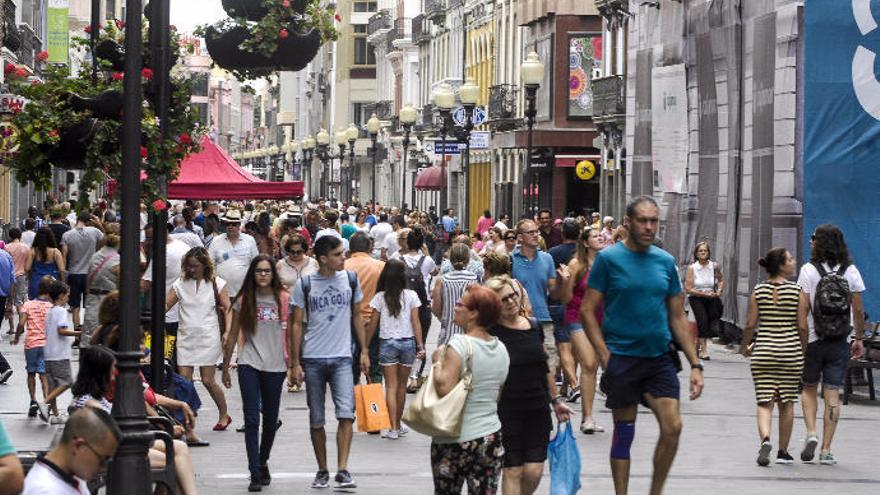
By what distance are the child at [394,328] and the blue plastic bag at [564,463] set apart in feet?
18.0

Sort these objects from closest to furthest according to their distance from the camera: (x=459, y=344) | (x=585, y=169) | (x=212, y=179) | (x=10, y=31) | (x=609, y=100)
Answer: (x=459, y=344) < (x=212, y=179) < (x=10, y=31) < (x=609, y=100) < (x=585, y=169)

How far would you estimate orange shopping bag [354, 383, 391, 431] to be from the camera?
1568 centimetres

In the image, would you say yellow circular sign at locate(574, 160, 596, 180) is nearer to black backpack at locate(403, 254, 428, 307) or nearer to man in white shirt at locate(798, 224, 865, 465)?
black backpack at locate(403, 254, 428, 307)

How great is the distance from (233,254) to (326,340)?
321 inches

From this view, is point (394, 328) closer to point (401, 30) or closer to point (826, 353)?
point (826, 353)

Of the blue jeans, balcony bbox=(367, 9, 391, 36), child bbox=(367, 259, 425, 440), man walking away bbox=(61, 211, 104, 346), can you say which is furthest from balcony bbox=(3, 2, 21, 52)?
balcony bbox=(367, 9, 391, 36)

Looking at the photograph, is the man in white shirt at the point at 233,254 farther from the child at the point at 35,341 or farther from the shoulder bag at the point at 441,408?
the shoulder bag at the point at 441,408

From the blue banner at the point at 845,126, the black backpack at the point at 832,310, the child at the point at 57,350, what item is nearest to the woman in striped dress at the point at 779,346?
the black backpack at the point at 832,310

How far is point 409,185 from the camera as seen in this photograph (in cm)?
9781

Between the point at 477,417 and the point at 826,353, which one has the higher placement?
the point at 477,417

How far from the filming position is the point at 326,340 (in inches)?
564

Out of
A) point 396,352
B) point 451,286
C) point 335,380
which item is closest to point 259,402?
point 335,380

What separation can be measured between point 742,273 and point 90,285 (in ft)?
34.1

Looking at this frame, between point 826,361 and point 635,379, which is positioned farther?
point 826,361
